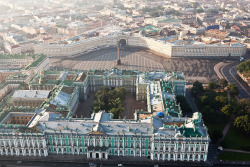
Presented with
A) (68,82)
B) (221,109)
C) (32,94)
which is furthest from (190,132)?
(32,94)

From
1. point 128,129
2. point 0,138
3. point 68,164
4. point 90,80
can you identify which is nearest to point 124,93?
point 90,80

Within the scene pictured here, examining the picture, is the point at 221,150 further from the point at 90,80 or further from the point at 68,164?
the point at 90,80

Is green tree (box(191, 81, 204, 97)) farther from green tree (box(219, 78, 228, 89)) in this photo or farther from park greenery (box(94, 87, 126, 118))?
park greenery (box(94, 87, 126, 118))

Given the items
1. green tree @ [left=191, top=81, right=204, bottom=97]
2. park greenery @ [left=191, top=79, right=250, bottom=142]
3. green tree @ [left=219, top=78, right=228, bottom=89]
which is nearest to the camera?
park greenery @ [left=191, top=79, right=250, bottom=142]

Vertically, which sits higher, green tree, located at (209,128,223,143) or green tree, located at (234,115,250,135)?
green tree, located at (234,115,250,135)

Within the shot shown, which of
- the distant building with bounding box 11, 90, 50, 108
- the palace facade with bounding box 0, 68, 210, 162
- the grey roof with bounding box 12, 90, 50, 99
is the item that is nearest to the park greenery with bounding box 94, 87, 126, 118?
the palace facade with bounding box 0, 68, 210, 162

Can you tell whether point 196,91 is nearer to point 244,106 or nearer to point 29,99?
point 244,106

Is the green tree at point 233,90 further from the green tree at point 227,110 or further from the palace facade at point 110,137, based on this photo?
the palace facade at point 110,137
